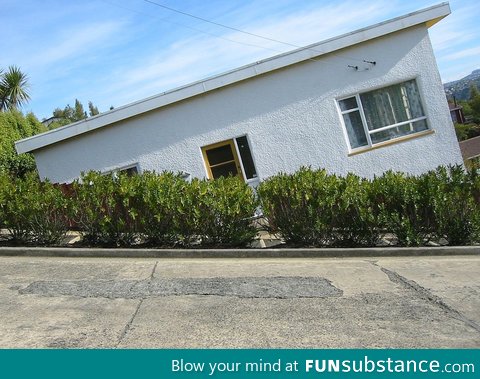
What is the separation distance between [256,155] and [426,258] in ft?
18.1

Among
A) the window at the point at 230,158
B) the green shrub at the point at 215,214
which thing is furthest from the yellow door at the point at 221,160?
the green shrub at the point at 215,214

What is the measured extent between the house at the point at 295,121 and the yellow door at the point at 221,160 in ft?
0.08

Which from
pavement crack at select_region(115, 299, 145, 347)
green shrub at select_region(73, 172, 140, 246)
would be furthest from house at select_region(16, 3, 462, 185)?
pavement crack at select_region(115, 299, 145, 347)

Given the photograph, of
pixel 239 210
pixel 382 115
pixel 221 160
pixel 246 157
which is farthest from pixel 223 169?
pixel 239 210

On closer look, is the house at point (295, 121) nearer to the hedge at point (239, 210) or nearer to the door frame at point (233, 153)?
the door frame at point (233, 153)

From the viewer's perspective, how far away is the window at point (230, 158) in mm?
11820

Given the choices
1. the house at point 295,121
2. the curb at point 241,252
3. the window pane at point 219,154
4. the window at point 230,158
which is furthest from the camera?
the window pane at point 219,154

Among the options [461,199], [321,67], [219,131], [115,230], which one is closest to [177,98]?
[219,131]

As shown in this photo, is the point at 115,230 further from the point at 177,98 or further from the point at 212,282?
the point at 177,98

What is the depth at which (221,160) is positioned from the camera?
12.0m

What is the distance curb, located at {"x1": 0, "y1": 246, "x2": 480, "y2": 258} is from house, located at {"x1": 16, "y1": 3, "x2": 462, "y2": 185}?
4.46m

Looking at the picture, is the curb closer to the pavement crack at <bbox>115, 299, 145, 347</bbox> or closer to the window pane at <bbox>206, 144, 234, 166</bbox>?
the pavement crack at <bbox>115, 299, 145, 347</bbox>

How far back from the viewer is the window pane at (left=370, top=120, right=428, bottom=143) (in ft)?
38.2

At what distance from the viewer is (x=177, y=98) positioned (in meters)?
11.5
